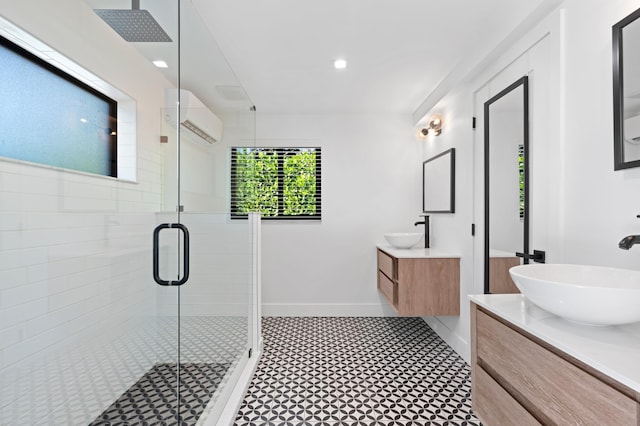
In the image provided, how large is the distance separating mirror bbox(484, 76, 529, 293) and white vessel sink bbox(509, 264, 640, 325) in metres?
0.81

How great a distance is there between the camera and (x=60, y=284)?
1.19m

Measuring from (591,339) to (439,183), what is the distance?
2493mm

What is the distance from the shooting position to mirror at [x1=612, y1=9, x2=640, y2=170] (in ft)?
4.13

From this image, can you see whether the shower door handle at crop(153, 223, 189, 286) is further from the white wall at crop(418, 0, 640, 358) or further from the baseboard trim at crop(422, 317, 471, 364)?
the baseboard trim at crop(422, 317, 471, 364)

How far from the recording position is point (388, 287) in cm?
332

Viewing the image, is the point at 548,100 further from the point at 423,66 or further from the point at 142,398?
the point at 142,398

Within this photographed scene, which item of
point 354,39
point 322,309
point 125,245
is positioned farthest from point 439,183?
point 125,245

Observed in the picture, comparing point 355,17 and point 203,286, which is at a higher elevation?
point 355,17

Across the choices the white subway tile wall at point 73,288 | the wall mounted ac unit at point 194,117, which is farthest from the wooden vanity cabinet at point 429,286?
the white subway tile wall at point 73,288

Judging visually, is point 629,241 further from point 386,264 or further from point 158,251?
point 386,264

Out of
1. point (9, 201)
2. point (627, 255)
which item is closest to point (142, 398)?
point (9, 201)

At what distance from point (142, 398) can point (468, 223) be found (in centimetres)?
251

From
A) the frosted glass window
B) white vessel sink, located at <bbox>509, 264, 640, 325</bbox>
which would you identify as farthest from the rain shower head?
white vessel sink, located at <bbox>509, 264, 640, 325</bbox>

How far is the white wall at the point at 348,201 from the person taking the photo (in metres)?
3.97
